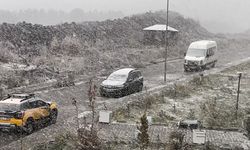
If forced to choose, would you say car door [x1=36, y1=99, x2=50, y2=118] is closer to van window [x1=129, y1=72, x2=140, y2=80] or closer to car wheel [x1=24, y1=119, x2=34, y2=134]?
car wheel [x1=24, y1=119, x2=34, y2=134]

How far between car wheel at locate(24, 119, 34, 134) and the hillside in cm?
1345

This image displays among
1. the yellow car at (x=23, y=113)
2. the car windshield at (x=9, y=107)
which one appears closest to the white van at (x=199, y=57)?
the yellow car at (x=23, y=113)

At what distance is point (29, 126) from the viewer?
796 inches

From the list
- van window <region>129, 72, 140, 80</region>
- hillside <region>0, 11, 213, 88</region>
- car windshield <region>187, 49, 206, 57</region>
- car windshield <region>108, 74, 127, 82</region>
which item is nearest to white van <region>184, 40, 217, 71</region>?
car windshield <region>187, 49, 206, 57</region>

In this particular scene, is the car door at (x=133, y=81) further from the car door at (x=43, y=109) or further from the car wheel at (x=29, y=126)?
the car wheel at (x=29, y=126)

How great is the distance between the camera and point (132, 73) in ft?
107

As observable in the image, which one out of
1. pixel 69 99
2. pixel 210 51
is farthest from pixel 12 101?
pixel 210 51

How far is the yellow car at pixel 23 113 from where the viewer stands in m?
19.6

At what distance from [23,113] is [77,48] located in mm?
27780

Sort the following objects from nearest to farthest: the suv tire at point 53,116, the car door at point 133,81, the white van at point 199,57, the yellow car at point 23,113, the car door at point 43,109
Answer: the yellow car at point 23,113 → the car door at point 43,109 → the suv tire at point 53,116 → the car door at point 133,81 → the white van at point 199,57

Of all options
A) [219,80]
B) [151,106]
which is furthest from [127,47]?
[151,106]

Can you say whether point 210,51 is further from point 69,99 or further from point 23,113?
point 23,113

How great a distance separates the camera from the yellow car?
19578 mm

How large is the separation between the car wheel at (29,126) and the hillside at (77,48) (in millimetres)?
13449
